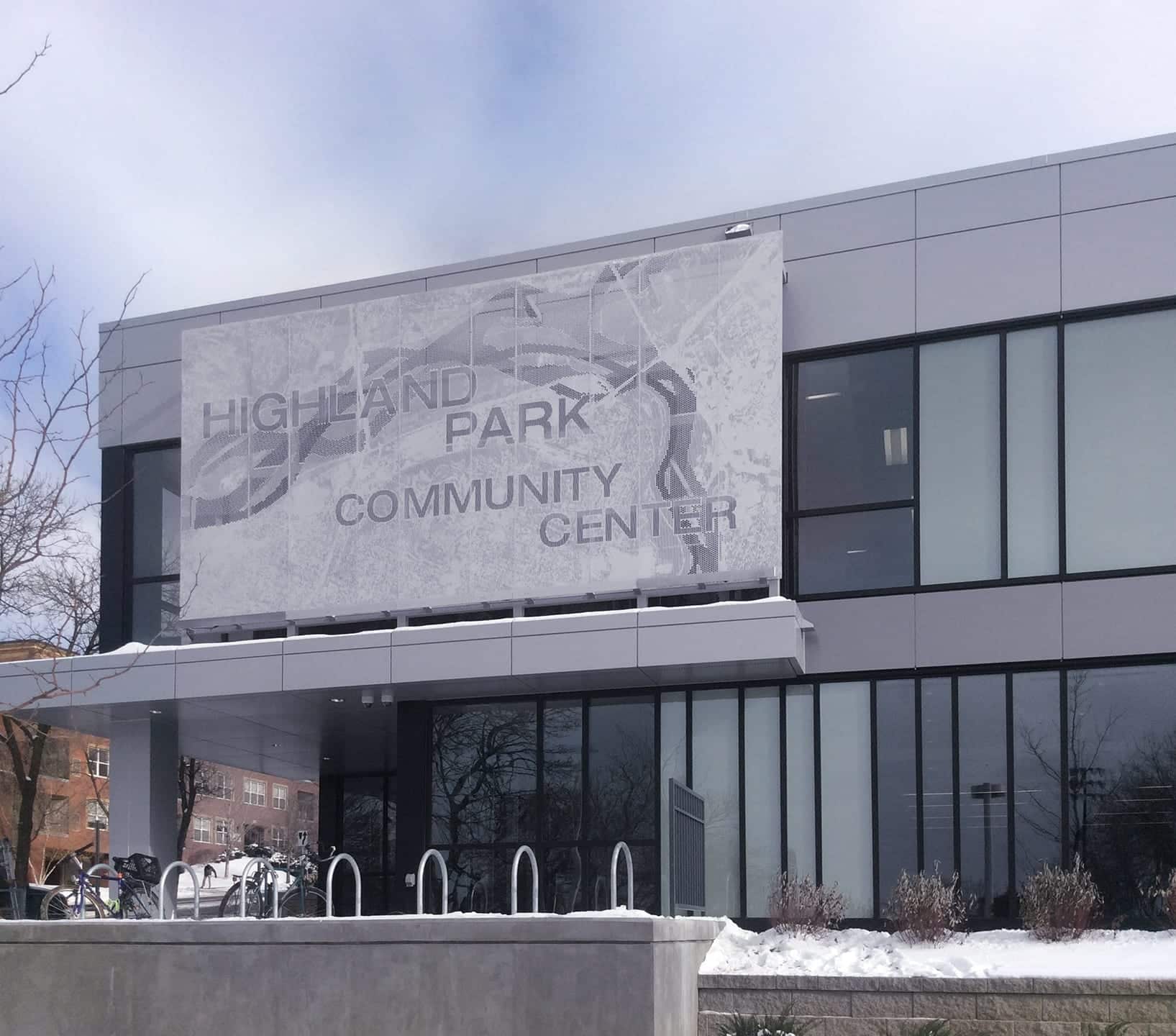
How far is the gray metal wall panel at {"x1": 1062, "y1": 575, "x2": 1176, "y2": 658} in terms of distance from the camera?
19094 millimetres

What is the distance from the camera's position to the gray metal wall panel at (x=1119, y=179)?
65.0 ft

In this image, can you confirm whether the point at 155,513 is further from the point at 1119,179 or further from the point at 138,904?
the point at 1119,179

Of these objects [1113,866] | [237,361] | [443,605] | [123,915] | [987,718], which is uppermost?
[237,361]

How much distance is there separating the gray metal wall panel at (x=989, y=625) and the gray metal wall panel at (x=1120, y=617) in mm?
188

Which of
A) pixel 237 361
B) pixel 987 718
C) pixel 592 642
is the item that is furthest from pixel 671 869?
pixel 237 361

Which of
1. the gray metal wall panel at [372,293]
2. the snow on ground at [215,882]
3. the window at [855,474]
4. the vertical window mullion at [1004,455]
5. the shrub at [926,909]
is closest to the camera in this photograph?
the shrub at [926,909]

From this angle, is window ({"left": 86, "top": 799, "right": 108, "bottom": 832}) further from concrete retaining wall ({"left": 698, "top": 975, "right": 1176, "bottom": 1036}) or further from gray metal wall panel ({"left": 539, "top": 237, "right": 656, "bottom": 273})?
concrete retaining wall ({"left": 698, "top": 975, "right": 1176, "bottom": 1036})

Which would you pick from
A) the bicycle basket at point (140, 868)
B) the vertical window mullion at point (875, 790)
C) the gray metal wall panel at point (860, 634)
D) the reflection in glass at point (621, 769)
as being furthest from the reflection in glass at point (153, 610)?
the vertical window mullion at point (875, 790)

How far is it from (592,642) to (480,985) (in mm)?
6647

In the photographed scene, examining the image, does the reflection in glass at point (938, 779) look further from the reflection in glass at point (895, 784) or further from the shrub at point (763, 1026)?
the shrub at point (763, 1026)

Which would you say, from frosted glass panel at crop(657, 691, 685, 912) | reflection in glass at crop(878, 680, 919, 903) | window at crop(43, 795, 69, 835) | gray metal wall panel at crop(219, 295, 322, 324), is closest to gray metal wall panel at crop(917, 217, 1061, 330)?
reflection in glass at crop(878, 680, 919, 903)

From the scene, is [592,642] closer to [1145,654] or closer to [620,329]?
[620,329]

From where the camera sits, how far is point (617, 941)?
14.1 metres

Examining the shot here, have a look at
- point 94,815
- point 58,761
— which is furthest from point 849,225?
point 94,815
